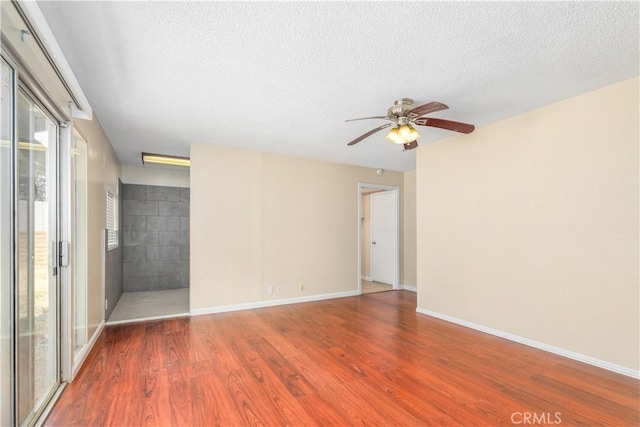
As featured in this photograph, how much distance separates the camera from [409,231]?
625 centimetres

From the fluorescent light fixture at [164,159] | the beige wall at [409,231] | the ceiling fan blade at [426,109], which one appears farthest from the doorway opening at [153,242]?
the ceiling fan blade at [426,109]

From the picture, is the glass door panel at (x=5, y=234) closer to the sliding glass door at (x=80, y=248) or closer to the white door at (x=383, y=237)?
the sliding glass door at (x=80, y=248)

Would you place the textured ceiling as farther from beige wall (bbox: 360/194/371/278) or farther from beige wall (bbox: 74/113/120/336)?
beige wall (bbox: 360/194/371/278)

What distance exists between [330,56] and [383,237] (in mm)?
4987

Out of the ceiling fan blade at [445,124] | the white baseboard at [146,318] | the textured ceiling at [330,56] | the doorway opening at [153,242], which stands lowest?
the white baseboard at [146,318]

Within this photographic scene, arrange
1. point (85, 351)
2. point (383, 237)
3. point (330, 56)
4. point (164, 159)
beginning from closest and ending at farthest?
point (330, 56)
point (85, 351)
point (164, 159)
point (383, 237)

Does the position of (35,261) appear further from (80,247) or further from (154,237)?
(154,237)

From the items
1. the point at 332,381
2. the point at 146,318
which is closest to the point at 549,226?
the point at 332,381

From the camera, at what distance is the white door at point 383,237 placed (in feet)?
20.9

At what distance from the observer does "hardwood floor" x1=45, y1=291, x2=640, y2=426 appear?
202cm

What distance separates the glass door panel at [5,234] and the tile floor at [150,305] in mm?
2789

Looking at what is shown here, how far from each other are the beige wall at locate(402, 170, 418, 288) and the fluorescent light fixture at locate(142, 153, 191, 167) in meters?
4.27

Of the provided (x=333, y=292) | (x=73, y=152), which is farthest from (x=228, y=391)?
(x=333, y=292)

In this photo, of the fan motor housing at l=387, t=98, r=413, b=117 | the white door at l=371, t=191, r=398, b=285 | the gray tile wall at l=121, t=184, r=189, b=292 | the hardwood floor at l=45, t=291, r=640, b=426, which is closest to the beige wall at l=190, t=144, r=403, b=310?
the white door at l=371, t=191, r=398, b=285
